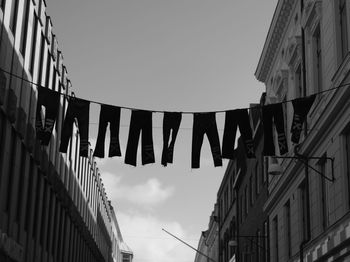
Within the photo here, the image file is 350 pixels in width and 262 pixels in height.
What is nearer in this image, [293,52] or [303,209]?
[303,209]

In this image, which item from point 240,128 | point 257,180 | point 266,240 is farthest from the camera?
point 257,180

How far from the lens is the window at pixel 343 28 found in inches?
879

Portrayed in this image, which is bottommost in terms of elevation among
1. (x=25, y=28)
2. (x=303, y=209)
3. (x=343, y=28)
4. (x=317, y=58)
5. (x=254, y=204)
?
(x=303, y=209)

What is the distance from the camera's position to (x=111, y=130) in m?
20.0

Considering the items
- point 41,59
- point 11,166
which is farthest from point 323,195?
point 41,59

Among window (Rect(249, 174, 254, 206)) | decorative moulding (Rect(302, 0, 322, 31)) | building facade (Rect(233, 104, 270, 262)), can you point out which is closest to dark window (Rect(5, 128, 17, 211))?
decorative moulding (Rect(302, 0, 322, 31))

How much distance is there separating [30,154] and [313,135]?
1018cm

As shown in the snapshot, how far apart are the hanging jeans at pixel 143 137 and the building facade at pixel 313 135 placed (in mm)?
5185

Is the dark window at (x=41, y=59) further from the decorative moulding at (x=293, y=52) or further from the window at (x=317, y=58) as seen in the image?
the window at (x=317, y=58)

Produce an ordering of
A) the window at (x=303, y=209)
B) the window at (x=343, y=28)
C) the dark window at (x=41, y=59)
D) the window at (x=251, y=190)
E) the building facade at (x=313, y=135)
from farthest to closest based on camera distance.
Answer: the window at (x=251, y=190)
the dark window at (x=41, y=59)
the window at (x=303, y=209)
the window at (x=343, y=28)
the building facade at (x=313, y=135)

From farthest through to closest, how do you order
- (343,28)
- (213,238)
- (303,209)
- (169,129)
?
(213,238), (303,209), (343,28), (169,129)

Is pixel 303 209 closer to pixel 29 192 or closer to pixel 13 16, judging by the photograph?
pixel 29 192

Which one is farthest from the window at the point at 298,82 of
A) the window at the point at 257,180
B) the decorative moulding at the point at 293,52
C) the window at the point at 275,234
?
the window at the point at 257,180

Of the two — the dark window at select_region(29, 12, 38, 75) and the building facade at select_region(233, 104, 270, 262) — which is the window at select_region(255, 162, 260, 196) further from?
the dark window at select_region(29, 12, 38, 75)
